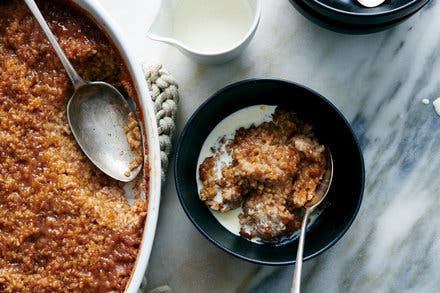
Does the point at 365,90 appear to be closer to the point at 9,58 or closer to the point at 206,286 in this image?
the point at 206,286

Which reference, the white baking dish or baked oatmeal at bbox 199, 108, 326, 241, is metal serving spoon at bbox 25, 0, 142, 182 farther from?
baked oatmeal at bbox 199, 108, 326, 241

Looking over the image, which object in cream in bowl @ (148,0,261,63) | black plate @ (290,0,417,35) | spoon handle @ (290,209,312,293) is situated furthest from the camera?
cream in bowl @ (148,0,261,63)

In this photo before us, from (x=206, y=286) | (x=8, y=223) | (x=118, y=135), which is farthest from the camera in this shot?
(x=206, y=286)

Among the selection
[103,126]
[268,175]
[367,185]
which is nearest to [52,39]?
[103,126]

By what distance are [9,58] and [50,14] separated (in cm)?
18

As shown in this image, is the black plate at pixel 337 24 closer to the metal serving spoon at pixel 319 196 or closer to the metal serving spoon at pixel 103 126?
the metal serving spoon at pixel 319 196

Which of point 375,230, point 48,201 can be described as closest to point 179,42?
point 48,201

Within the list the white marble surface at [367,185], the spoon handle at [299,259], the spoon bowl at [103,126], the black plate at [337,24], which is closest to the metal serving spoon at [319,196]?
the spoon handle at [299,259]

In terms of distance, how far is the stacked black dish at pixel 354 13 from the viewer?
1732 mm

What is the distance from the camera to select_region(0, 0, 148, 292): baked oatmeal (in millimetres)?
1759

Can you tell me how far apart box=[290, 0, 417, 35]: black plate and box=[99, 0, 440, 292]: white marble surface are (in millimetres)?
164

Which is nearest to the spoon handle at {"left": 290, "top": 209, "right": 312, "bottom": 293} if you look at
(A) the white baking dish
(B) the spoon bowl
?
(A) the white baking dish

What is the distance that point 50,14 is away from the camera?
1817 millimetres

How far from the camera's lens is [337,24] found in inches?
72.0
